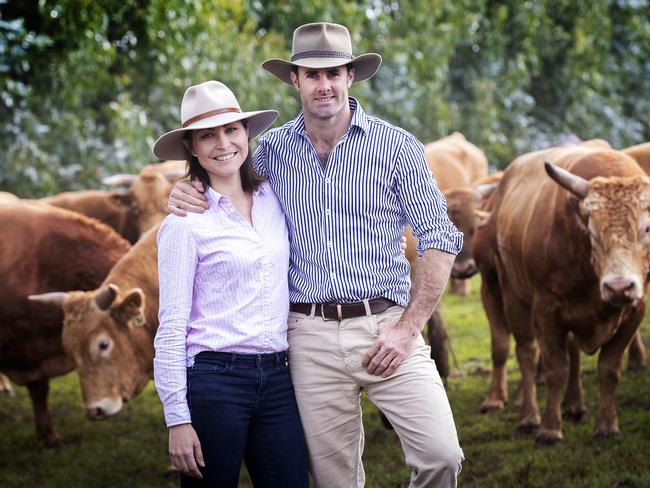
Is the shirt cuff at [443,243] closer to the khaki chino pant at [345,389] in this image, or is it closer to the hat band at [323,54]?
the khaki chino pant at [345,389]

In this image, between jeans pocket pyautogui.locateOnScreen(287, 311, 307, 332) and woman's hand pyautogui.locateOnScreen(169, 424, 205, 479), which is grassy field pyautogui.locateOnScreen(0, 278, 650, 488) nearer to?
jeans pocket pyautogui.locateOnScreen(287, 311, 307, 332)

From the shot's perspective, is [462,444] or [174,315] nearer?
[174,315]

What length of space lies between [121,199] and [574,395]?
575 centimetres

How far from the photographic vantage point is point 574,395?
7113 mm

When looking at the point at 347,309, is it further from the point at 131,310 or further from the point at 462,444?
the point at 462,444

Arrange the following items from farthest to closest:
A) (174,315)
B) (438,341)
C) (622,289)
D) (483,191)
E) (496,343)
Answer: (483,191)
(496,343)
(438,341)
(622,289)
(174,315)

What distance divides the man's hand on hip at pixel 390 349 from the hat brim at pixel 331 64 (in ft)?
3.69

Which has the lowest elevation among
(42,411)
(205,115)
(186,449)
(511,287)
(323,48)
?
(42,411)

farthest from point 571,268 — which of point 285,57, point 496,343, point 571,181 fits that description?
point 285,57

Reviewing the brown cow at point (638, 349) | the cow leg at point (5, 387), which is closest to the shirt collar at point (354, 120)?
the brown cow at point (638, 349)

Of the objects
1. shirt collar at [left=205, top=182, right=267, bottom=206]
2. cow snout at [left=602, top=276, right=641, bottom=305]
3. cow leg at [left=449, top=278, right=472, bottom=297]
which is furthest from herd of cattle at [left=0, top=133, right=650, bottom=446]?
cow leg at [left=449, top=278, right=472, bottom=297]

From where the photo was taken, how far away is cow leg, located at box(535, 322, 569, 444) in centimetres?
653

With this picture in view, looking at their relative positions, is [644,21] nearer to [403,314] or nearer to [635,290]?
[635,290]

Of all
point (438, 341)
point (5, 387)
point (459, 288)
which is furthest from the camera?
point (459, 288)
